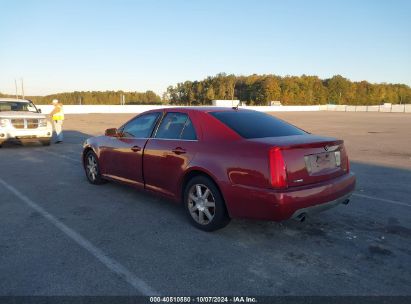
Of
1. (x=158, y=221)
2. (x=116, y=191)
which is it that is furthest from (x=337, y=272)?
(x=116, y=191)

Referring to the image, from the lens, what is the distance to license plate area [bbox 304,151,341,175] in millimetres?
3983

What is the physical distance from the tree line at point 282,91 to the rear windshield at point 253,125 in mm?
104334

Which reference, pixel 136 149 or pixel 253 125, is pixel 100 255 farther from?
pixel 253 125

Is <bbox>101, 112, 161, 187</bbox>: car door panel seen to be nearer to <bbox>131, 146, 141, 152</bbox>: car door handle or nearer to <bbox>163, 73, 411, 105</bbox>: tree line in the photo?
<bbox>131, 146, 141, 152</bbox>: car door handle

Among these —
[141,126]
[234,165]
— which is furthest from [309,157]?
[141,126]

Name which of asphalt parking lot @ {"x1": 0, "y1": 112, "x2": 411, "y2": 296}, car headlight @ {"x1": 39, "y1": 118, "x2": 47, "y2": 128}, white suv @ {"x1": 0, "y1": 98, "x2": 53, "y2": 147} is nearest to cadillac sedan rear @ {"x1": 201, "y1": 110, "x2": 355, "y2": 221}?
asphalt parking lot @ {"x1": 0, "y1": 112, "x2": 411, "y2": 296}

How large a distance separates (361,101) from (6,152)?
455 ft

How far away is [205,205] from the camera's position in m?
4.43

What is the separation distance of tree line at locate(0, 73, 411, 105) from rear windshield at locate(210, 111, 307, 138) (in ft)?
345

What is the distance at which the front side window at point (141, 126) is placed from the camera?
5445 millimetres

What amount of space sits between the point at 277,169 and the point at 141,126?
105 inches

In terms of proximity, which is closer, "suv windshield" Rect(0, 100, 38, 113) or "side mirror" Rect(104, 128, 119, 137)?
"side mirror" Rect(104, 128, 119, 137)

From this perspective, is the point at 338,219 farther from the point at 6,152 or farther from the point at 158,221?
the point at 6,152

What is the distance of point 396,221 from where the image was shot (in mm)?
4793
